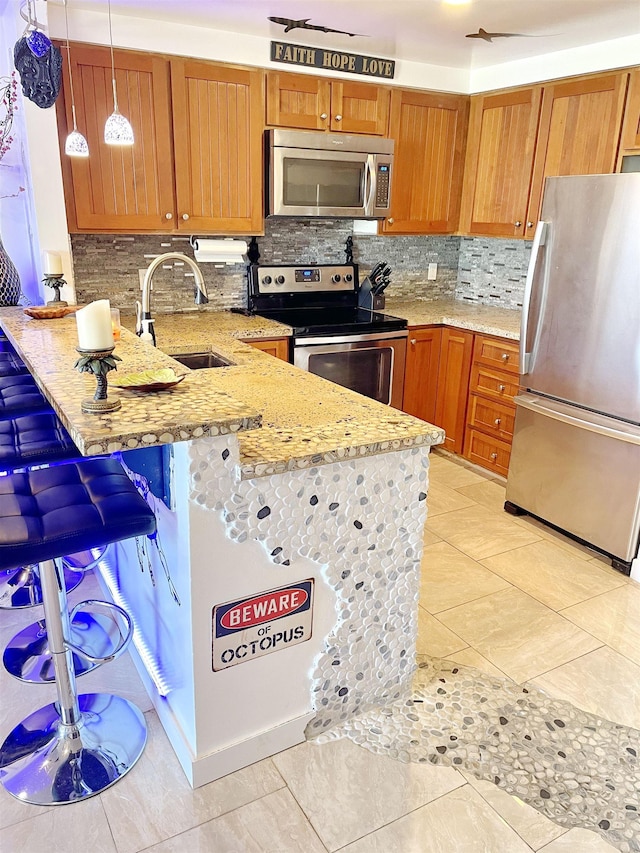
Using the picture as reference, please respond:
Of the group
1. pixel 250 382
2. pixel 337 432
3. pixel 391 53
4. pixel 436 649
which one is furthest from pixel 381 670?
pixel 391 53

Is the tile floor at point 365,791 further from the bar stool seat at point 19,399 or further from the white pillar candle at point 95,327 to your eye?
the white pillar candle at point 95,327

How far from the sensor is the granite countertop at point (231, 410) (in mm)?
1335

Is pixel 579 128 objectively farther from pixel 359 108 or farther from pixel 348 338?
pixel 348 338

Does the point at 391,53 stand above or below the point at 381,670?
above

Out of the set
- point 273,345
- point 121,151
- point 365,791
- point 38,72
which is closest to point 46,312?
point 38,72

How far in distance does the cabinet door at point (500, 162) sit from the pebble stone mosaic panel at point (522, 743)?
2.74m

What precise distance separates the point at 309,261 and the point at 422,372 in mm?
1027

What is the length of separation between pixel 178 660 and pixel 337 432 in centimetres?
77

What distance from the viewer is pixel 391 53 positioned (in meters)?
3.64

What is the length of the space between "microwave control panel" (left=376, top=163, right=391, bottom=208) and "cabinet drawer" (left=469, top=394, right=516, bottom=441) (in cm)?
130

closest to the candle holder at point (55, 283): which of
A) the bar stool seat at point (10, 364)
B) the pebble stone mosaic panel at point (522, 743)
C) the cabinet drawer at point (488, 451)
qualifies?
the bar stool seat at point (10, 364)

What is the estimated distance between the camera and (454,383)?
4.10m

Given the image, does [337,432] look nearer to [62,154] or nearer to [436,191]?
[62,154]

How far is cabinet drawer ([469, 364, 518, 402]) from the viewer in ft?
12.1
